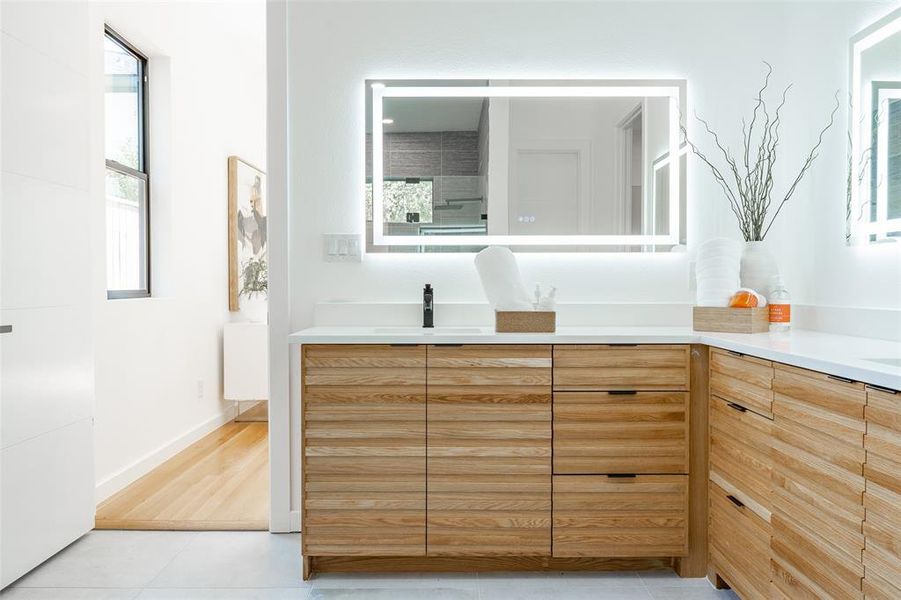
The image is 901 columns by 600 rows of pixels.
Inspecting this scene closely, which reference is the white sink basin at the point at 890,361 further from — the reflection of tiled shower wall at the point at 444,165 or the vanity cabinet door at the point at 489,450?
the reflection of tiled shower wall at the point at 444,165

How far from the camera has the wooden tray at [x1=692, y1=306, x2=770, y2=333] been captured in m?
2.22

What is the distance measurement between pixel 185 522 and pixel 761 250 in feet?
9.08

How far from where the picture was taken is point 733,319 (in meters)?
2.24

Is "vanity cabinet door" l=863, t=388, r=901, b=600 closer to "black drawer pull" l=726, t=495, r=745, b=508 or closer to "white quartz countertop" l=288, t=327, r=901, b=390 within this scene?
"white quartz countertop" l=288, t=327, r=901, b=390

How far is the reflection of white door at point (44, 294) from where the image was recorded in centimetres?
214

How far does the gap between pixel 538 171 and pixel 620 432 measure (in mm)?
1210

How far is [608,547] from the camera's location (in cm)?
218

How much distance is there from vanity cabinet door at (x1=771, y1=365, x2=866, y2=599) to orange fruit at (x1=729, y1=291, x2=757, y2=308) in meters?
0.61

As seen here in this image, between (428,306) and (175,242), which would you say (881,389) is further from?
(175,242)

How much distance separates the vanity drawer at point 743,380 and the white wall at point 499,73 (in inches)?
26.0

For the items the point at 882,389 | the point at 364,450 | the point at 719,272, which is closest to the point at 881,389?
the point at 882,389

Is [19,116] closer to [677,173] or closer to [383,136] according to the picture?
[383,136]

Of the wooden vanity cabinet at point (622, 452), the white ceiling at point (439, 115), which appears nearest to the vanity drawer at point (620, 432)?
the wooden vanity cabinet at point (622, 452)

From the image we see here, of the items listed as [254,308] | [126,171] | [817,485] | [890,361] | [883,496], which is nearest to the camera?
[883,496]
